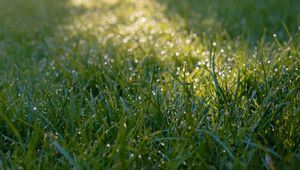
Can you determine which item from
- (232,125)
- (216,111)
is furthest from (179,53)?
(232,125)

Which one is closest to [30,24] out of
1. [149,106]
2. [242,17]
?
[242,17]

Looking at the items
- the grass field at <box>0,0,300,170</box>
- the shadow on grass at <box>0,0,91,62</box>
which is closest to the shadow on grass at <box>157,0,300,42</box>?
the grass field at <box>0,0,300,170</box>

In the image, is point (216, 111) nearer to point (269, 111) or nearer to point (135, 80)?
point (269, 111)

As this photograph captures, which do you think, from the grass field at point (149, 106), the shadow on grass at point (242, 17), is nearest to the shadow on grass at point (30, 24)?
the grass field at point (149, 106)

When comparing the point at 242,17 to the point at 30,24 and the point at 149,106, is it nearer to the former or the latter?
the point at 30,24

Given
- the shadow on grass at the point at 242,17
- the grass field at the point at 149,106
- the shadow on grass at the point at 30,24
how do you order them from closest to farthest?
the grass field at the point at 149,106
the shadow on grass at the point at 30,24
the shadow on grass at the point at 242,17

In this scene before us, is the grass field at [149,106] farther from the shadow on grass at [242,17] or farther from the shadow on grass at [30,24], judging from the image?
the shadow on grass at [242,17]
